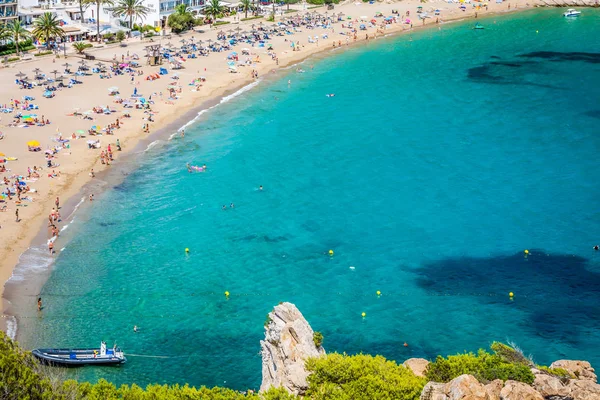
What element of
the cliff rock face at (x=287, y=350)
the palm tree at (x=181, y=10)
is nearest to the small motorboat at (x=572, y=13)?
the palm tree at (x=181, y=10)

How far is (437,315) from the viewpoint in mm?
57281

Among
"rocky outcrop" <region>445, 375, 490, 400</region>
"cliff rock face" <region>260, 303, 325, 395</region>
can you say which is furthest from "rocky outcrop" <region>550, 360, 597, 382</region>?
"cliff rock face" <region>260, 303, 325, 395</region>

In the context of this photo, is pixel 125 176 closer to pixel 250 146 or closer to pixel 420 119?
pixel 250 146

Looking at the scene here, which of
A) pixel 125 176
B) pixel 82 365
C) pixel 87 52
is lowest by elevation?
pixel 82 365

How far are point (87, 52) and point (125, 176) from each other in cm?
5131

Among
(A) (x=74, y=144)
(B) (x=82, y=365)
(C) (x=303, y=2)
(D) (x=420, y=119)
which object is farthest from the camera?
(C) (x=303, y=2)

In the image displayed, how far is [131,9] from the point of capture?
134625 mm

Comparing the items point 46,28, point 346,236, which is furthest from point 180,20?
Answer: point 346,236

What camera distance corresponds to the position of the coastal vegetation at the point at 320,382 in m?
34.6

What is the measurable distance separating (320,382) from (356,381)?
1.79 m

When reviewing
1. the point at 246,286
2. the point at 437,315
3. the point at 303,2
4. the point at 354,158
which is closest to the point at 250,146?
the point at 354,158

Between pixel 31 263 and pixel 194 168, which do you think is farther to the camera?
pixel 194 168

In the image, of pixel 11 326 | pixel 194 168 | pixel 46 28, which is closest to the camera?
pixel 11 326

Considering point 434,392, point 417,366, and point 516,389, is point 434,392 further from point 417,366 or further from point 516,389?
point 417,366
